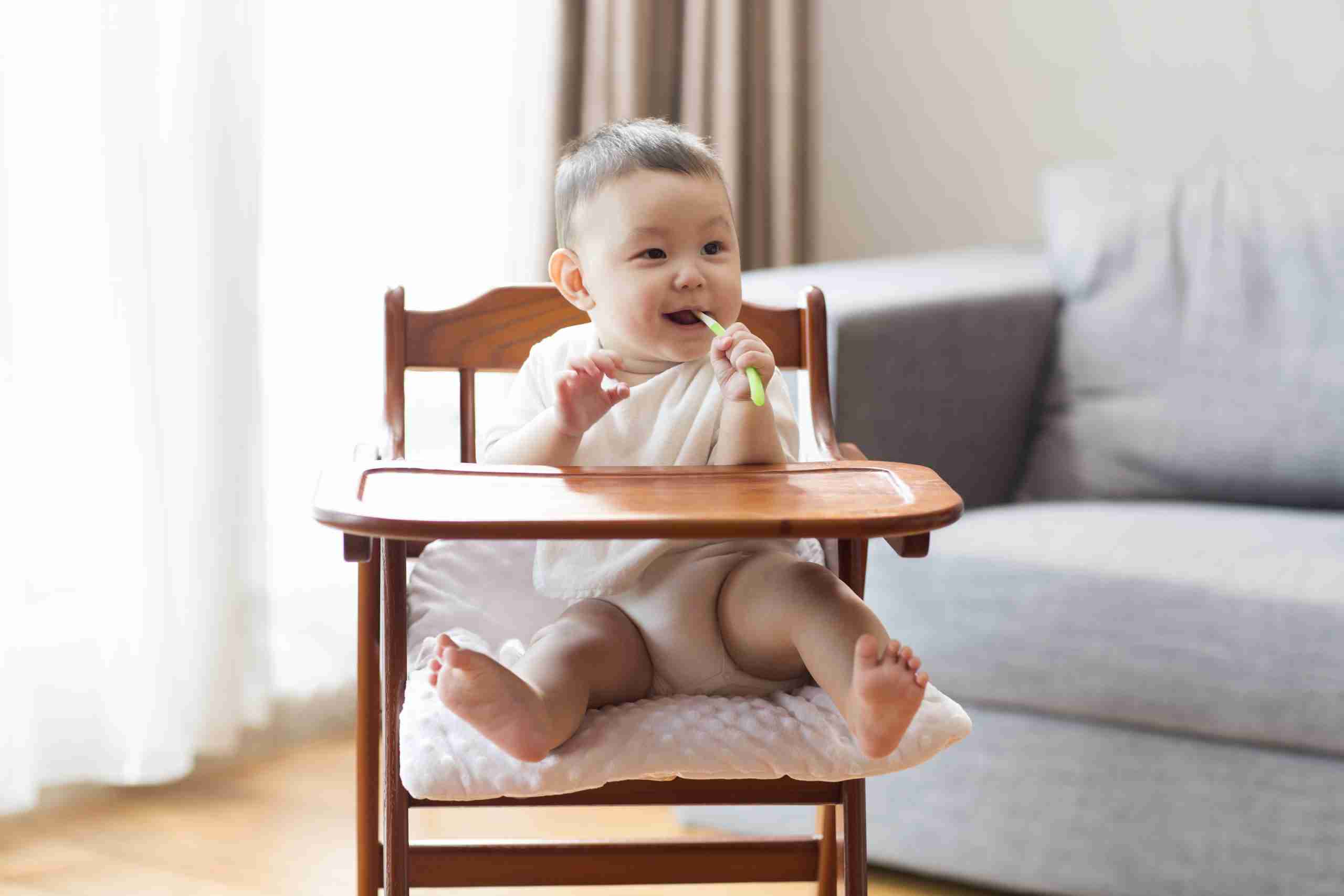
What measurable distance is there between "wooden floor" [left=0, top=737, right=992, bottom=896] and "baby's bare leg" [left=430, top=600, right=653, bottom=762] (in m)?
0.54

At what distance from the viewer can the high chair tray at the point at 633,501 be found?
2.67 ft

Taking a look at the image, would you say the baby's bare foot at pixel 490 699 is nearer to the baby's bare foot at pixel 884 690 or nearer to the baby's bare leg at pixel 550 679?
the baby's bare leg at pixel 550 679

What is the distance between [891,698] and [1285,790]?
2.39 ft

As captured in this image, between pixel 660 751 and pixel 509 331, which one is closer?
pixel 660 751

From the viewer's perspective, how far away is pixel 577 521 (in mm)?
812

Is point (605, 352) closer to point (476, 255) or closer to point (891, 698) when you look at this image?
point (891, 698)

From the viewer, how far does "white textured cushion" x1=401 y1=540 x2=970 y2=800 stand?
3.09ft

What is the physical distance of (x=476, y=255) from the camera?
2068 millimetres

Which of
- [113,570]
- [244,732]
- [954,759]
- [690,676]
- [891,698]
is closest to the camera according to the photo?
[891,698]

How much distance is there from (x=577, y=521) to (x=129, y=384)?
1.05 metres

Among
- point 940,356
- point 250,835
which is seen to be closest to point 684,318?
point 940,356

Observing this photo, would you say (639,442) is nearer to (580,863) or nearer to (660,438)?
(660,438)

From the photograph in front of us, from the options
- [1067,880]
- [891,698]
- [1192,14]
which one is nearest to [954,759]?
[1067,880]

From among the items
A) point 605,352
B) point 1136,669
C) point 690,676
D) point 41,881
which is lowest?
point 41,881
